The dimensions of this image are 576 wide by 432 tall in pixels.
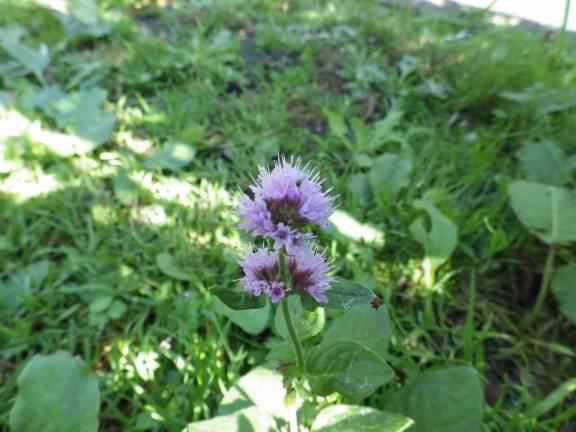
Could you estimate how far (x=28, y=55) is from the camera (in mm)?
2701

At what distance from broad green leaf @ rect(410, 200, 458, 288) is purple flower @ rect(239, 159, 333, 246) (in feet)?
3.05

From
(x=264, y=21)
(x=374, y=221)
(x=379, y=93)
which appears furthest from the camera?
(x=264, y=21)

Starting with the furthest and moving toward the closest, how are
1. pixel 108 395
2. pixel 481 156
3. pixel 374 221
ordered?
pixel 481 156
pixel 374 221
pixel 108 395

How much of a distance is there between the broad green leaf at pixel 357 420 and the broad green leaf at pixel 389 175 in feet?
3.57

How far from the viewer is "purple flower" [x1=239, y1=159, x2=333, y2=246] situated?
0.91 m

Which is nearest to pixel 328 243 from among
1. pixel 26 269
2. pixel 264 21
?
pixel 26 269

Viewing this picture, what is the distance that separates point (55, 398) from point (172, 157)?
1197 millimetres

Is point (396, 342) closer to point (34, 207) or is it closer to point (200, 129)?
point (200, 129)

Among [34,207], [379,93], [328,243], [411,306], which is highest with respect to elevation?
[379,93]

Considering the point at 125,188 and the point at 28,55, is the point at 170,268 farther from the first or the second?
the point at 28,55

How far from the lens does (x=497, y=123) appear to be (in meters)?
2.54

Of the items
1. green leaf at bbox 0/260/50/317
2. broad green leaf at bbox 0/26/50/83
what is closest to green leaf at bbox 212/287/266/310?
green leaf at bbox 0/260/50/317

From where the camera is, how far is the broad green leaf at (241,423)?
1.12 m

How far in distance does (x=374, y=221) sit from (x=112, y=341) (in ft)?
3.63
